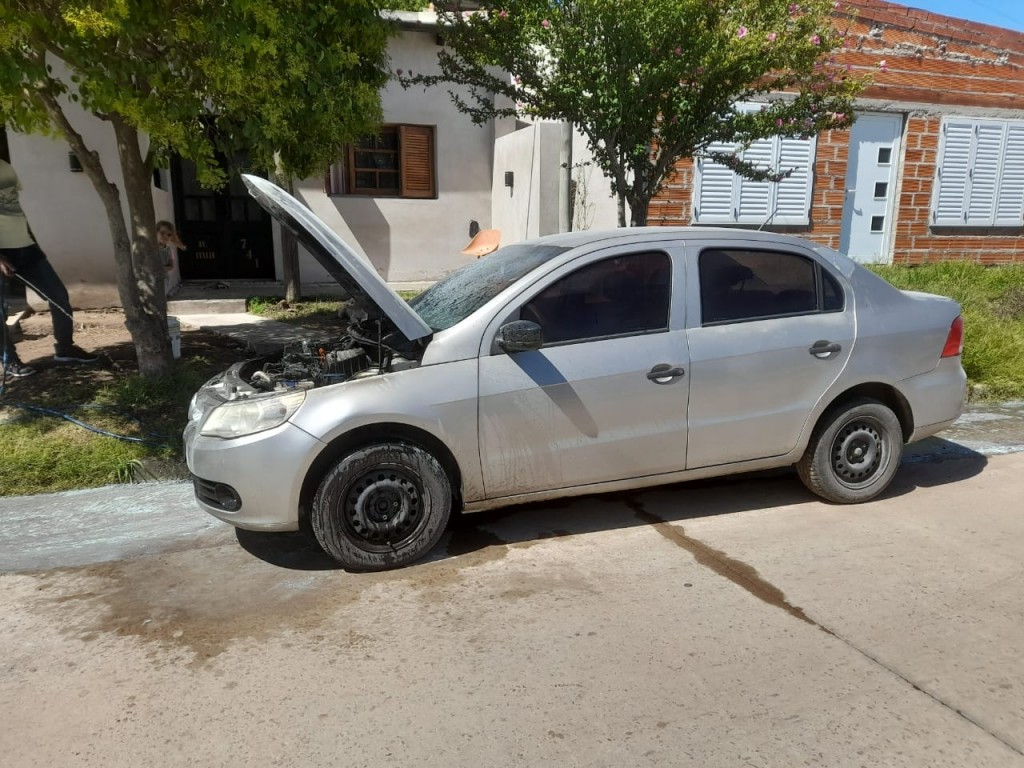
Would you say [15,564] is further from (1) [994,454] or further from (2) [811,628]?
(1) [994,454]

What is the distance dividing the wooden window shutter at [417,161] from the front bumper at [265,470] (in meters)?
10.0

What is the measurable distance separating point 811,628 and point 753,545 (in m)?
0.87

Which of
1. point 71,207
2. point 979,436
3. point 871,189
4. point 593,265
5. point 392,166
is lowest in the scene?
A: point 979,436

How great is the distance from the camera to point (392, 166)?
43.1 ft

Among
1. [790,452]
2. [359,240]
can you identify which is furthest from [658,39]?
[359,240]

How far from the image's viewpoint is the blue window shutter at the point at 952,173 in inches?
507

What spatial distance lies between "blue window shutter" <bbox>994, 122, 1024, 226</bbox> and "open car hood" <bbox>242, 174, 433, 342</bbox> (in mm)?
13157

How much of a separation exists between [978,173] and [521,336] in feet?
41.4

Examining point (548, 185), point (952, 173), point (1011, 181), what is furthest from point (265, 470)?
point (1011, 181)

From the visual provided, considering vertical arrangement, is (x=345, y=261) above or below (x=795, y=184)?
below

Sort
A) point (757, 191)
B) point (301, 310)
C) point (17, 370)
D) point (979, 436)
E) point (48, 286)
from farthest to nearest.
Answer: point (757, 191) < point (301, 310) < point (48, 286) < point (17, 370) < point (979, 436)

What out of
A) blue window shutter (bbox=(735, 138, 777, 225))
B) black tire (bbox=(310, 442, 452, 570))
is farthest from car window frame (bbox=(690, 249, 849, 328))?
blue window shutter (bbox=(735, 138, 777, 225))

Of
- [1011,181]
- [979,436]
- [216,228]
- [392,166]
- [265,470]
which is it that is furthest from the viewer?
[1011,181]

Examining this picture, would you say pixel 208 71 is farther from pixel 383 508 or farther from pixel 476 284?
pixel 383 508
